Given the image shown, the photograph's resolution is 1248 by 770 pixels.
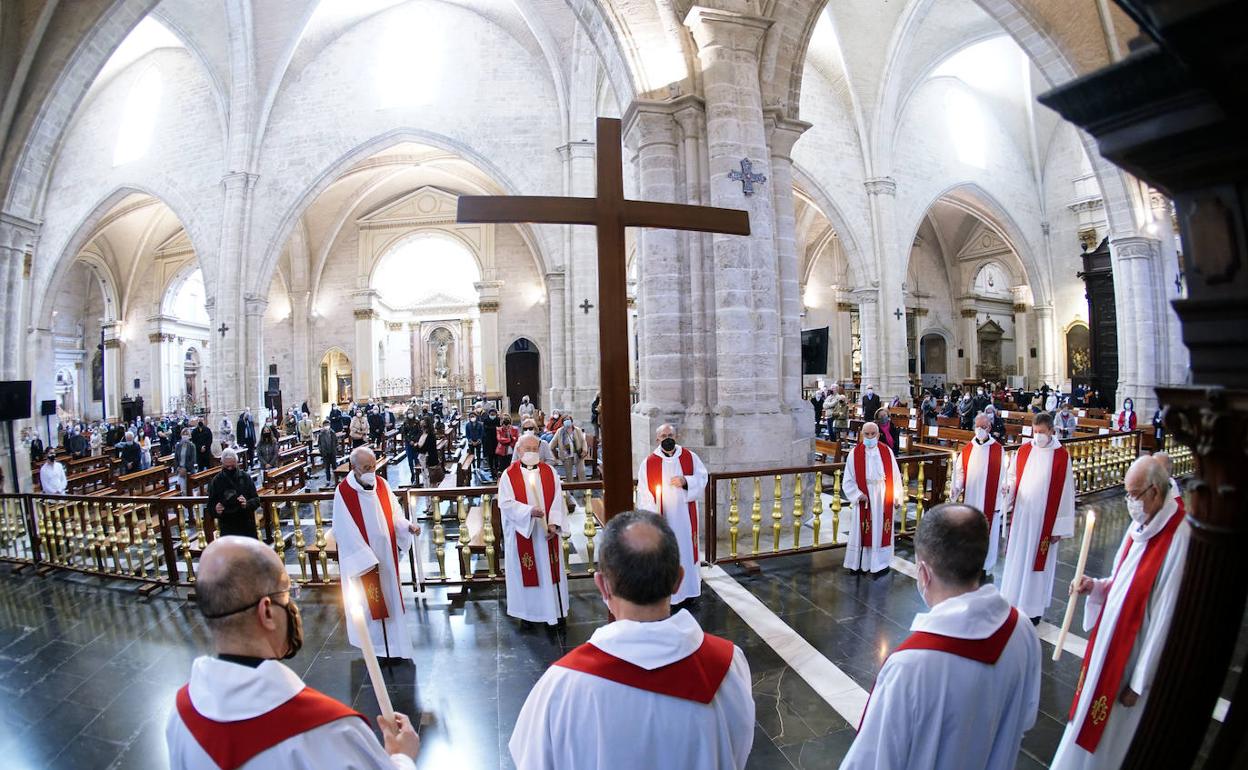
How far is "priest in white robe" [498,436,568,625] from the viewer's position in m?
4.79

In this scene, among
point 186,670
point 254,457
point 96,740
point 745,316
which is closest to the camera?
point 96,740

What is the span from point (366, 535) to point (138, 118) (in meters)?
23.5

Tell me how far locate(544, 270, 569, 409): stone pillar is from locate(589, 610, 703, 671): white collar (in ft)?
54.4

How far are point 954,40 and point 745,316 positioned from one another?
1776 cm

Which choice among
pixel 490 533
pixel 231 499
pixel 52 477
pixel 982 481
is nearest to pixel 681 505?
pixel 490 533

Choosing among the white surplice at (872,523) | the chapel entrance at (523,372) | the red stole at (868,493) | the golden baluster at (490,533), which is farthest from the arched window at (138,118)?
the white surplice at (872,523)

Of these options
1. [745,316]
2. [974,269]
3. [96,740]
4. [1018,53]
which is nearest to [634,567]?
[96,740]

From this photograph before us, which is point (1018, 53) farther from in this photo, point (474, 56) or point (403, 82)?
point (403, 82)

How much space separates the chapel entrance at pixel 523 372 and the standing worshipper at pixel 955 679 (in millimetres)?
26020

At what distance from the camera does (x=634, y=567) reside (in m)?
1.65

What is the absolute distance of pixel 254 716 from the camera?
4.69ft

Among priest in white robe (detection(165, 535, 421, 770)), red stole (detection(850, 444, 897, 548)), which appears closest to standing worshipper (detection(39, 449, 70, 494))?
priest in white robe (detection(165, 535, 421, 770))

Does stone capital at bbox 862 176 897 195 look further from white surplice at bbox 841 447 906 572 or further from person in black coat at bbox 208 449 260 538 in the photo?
person in black coat at bbox 208 449 260 538

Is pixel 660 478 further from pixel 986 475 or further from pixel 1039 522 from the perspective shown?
pixel 986 475
